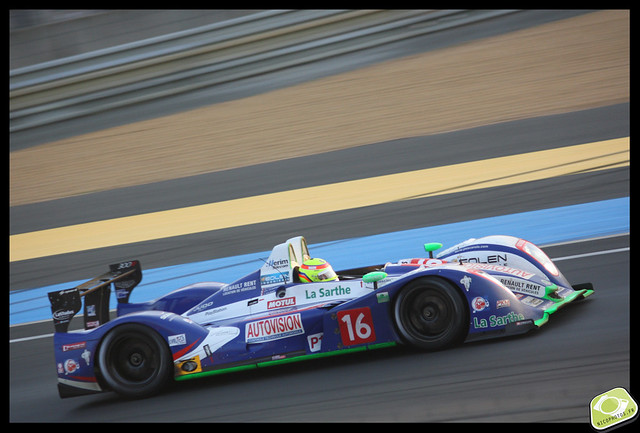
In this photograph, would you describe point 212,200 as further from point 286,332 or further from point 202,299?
point 286,332

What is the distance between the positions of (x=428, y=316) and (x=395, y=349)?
0.51 meters

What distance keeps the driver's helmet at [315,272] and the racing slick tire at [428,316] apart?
0.89 metres

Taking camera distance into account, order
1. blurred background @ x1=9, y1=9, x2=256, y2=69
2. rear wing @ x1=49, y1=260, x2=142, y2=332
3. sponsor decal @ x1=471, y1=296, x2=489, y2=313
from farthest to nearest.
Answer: blurred background @ x1=9, y1=9, x2=256, y2=69, rear wing @ x1=49, y1=260, x2=142, y2=332, sponsor decal @ x1=471, y1=296, x2=489, y2=313

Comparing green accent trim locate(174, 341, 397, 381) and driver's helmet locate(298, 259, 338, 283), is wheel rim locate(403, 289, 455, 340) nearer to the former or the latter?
green accent trim locate(174, 341, 397, 381)

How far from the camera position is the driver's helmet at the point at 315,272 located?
5973mm

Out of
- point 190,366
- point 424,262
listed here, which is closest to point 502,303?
point 424,262

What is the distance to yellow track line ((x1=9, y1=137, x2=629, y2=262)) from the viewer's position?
10305mm

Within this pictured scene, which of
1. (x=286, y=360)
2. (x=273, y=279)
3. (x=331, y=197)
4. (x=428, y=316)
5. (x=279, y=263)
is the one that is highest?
(x=331, y=197)

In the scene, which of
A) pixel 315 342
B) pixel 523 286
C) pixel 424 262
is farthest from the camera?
pixel 424 262

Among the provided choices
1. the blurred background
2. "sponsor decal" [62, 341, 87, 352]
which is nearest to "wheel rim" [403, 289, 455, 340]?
"sponsor decal" [62, 341, 87, 352]

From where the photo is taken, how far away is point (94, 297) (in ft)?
21.5

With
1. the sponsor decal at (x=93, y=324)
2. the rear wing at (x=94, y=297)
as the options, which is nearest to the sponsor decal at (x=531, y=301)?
the rear wing at (x=94, y=297)

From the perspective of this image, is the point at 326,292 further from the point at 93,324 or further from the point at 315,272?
the point at 93,324

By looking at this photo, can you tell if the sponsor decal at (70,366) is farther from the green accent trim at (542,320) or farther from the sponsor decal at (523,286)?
the green accent trim at (542,320)
